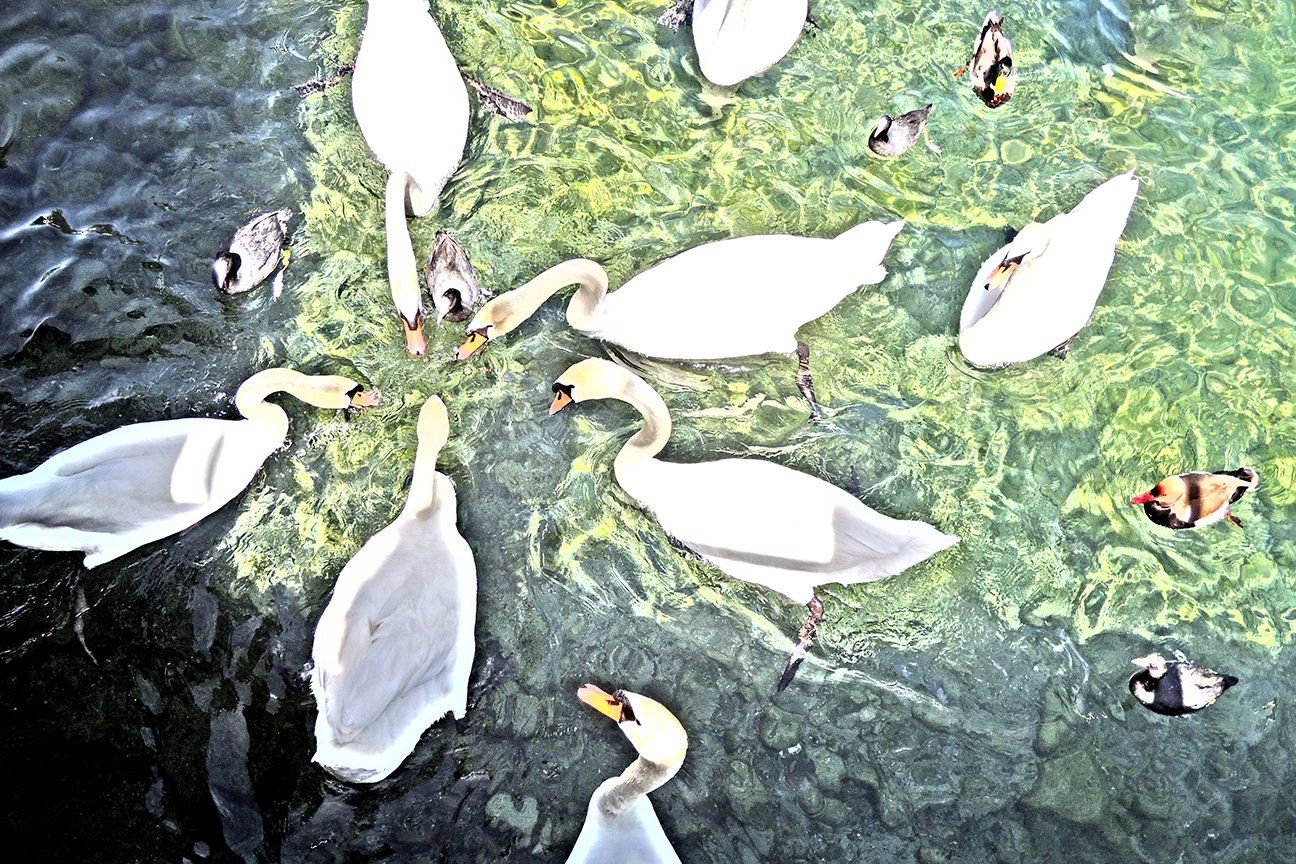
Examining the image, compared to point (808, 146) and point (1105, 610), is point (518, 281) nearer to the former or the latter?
point (808, 146)

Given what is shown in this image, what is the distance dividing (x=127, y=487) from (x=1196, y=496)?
5262 millimetres

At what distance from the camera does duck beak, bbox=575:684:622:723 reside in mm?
4203

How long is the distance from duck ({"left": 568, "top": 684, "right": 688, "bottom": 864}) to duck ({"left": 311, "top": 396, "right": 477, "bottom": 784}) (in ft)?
2.55

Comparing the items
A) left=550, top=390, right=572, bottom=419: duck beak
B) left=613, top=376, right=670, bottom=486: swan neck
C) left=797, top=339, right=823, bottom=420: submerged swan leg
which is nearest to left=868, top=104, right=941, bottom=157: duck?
left=797, top=339, right=823, bottom=420: submerged swan leg

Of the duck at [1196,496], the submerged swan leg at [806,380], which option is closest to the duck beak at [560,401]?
the submerged swan leg at [806,380]

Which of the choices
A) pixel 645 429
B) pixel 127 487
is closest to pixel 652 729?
pixel 645 429

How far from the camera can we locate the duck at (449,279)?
197 inches

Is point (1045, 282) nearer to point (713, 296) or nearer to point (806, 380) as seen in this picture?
point (806, 380)

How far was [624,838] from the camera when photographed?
407 centimetres

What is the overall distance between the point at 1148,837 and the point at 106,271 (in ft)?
20.4

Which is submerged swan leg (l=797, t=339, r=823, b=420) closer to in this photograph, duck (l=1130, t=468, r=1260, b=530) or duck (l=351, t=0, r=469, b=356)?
duck (l=1130, t=468, r=1260, b=530)

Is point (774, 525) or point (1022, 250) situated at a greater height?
point (1022, 250)

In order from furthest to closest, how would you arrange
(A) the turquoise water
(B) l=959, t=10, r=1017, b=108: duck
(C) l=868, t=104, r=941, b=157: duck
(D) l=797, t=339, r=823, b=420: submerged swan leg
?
(B) l=959, t=10, r=1017, b=108: duck → (C) l=868, t=104, r=941, b=157: duck → (D) l=797, t=339, r=823, b=420: submerged swan leg → (A) the turquoise water

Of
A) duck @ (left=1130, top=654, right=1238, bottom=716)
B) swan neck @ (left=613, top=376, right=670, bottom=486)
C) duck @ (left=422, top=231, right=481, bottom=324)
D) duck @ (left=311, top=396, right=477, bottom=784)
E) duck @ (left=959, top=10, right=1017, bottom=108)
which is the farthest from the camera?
duck @ (left=959, top=10, right=1017, bottom=108)
